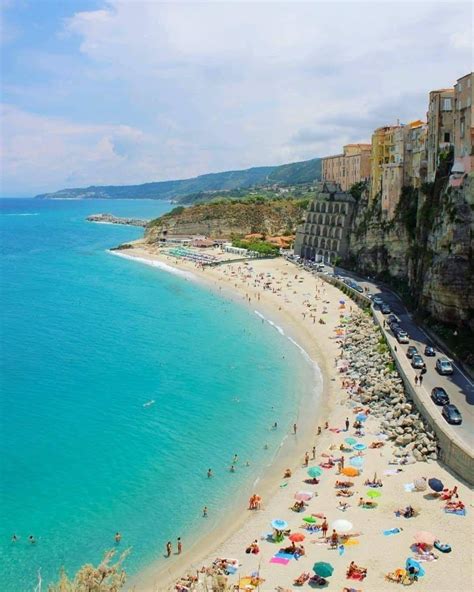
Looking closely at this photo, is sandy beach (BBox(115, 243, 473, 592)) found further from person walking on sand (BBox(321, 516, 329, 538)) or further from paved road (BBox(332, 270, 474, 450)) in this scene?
paved road (BBox(332, 270, 474, 450))

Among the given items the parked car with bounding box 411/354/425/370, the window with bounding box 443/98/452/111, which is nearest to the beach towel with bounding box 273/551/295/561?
the parked car with bounding box 411/354/425/370

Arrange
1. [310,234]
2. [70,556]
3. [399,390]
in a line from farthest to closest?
1. [310,234]
2. [399,390]
3. [70,556]

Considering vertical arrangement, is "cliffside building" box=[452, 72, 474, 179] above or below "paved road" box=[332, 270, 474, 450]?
above

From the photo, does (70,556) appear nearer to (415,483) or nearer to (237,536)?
(237,536)

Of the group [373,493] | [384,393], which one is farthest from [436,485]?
[384,393]

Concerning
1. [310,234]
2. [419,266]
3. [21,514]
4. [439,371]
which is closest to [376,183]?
[310,234]

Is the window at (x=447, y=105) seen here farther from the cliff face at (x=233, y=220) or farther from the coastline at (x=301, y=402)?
the cliff face at (x=233, y=220)
